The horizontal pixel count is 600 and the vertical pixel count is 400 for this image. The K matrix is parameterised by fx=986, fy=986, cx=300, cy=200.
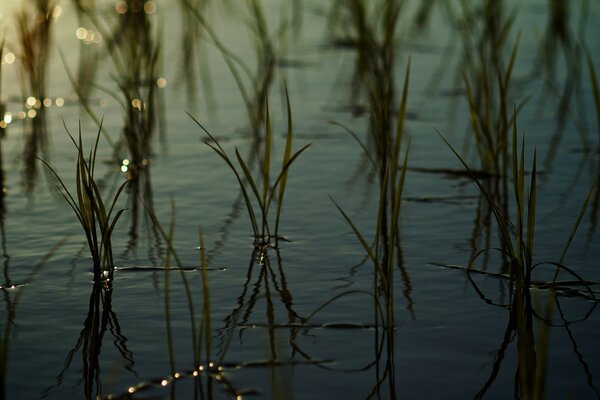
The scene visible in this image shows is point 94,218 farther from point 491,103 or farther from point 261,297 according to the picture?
point 491,103

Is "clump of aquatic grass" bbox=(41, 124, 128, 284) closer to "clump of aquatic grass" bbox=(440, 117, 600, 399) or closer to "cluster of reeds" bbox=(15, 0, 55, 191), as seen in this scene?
"clump of aquatic grass" bbox=(440, 117, 600, 399)

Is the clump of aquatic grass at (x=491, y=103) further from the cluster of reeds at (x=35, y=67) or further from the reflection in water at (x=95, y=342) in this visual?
the cluster of reeds at (x=35, y=67)

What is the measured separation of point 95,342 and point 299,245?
2.36ft

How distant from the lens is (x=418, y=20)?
17.5ft

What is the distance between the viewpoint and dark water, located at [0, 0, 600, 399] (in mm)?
1865

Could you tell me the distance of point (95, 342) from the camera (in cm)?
201

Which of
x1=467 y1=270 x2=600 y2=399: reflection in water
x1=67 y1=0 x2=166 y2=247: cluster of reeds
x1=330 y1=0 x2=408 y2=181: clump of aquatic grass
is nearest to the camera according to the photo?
x1=467 y1=270 x2=600 y2=399: reflection in water

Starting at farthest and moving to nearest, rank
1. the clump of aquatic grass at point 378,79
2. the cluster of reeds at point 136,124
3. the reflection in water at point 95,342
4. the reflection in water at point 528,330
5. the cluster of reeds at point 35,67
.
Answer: the cluster of reeds at point 35,67, the cluster of reeds at point 136,124, the clump of aquatic grass at point 378,79, the reflection in water at point 95,342, the reflection in water at point 528,330

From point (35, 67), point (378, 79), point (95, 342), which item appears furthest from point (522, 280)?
point (35, 67)

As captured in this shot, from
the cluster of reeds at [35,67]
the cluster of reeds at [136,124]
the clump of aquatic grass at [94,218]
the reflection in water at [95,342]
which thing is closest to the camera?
the reflection in water at [95,342]

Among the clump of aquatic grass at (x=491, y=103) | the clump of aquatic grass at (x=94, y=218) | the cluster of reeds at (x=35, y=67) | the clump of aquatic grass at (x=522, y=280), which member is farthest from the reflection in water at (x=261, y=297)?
the cluster of reeds at (x=35, y=67)

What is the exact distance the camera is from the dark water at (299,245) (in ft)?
6.12

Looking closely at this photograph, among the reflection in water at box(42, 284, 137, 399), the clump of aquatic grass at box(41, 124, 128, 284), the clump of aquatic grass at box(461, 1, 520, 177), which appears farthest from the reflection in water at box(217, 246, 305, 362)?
the clump of aquatic grass at box(461, 1, 520, 177)

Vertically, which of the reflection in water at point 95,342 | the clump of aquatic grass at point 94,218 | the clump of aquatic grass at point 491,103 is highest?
the clump of aquatic grass at point 491,103
